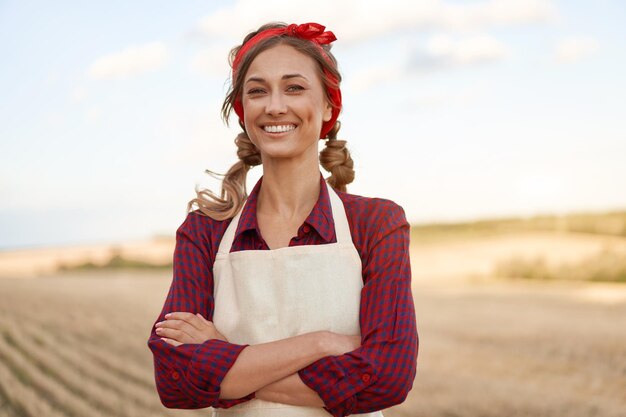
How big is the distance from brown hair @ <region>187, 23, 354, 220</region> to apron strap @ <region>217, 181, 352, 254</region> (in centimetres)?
5

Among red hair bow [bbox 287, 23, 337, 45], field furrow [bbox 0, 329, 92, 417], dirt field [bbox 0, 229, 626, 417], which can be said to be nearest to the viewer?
red hair bow [bbox 287, 23, 337, 45]

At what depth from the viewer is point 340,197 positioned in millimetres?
2197

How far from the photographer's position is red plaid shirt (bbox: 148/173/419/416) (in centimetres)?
189

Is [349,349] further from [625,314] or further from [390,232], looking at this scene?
[625,314]

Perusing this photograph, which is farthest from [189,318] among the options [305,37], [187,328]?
[305,37]

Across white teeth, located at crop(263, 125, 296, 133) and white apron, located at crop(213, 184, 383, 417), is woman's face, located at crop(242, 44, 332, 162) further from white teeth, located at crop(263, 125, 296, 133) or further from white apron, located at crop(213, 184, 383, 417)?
white apron, located at crop(213, 184, 383, 417)

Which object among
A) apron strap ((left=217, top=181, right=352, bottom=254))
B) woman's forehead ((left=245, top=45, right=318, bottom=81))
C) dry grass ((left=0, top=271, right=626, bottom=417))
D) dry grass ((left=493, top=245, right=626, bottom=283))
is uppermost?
woman's forehead ((left=245, top=45, right=318, bottom=81))

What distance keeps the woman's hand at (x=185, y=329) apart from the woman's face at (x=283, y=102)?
0.48m

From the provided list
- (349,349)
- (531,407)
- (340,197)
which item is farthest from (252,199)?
(531,407)

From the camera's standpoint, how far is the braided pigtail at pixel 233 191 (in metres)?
2.20

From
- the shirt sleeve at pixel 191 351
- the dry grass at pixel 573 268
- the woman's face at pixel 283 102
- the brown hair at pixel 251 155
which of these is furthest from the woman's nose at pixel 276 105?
the dry grass at pixel 573 268

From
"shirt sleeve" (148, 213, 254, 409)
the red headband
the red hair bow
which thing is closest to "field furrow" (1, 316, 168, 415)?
"shirt sleeve" (148, 213, 254, 409)

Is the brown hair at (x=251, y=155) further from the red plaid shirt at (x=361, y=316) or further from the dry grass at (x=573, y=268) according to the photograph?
the dry grass at (x=573, y=268)

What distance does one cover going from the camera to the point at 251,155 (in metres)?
2.34
